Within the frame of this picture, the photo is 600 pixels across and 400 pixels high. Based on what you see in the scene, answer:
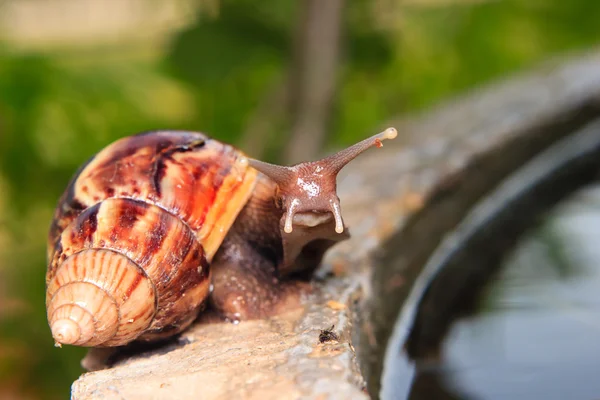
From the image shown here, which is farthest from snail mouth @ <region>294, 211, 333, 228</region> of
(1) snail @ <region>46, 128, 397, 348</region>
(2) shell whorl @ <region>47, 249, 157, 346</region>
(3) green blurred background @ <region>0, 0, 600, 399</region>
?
(3) green blurred background @ <region>0, 0, 600, 399</region>

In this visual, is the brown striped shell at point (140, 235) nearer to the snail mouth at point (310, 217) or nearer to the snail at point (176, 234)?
the snail at point (176, 234)

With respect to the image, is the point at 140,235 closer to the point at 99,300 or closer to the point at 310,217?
the point at 99,300

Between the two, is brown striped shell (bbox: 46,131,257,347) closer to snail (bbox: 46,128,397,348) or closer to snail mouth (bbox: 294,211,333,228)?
snail (bbox: 46,128,397,348)

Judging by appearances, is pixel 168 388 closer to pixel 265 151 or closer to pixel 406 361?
pixel 406 361

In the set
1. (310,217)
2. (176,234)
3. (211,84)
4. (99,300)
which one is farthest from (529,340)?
(211,84)

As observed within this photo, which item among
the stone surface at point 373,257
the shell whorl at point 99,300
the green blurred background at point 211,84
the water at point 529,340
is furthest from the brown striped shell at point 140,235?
the green blurred background at point 211,84

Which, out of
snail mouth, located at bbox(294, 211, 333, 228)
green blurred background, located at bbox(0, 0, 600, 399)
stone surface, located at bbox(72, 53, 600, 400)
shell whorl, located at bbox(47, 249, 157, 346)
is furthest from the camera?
green blurred background, located at bbox(0, 0, 600, 399)
